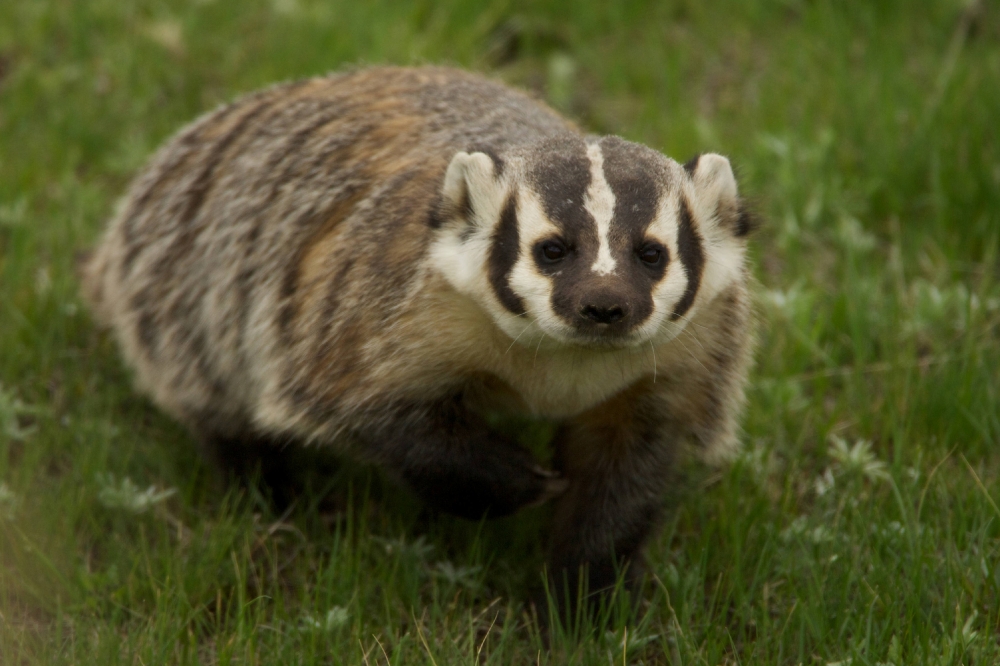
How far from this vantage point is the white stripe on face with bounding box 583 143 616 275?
2355 millimetres

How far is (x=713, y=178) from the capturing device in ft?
8.71

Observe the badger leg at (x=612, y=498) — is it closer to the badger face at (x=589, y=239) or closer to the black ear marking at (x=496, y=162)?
the badger face at (x=589, y=239)

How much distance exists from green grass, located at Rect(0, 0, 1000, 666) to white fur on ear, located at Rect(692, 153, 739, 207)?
0.80 metres

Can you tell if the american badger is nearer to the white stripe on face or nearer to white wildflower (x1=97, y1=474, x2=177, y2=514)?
A: the white stripe on face

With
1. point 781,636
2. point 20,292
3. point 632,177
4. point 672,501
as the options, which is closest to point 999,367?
point 672,501

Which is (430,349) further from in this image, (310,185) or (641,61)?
(641,61)

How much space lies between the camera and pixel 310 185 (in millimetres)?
3270

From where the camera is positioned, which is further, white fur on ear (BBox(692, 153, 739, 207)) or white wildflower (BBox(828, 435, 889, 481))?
white wildflower (BBox(828, 435, 889, 481))

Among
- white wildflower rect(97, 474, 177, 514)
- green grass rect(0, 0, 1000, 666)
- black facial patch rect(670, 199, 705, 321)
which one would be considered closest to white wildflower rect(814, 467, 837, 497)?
green grass rect(0, 0, 1000, 666)

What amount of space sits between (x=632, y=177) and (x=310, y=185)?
1.07 meters

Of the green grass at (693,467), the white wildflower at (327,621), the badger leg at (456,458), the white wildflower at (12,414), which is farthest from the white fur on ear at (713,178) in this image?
the white wildflower at (12,414)

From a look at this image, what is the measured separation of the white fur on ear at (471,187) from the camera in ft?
8.45

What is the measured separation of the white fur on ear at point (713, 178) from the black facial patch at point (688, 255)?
0.28 feet

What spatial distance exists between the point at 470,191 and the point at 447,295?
0.73 ft
